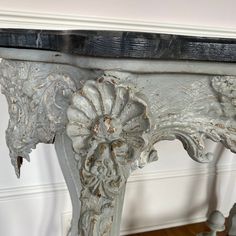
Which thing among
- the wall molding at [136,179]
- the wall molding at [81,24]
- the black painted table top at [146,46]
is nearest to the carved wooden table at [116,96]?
the black painted table top at [146,46]

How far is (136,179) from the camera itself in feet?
3.80

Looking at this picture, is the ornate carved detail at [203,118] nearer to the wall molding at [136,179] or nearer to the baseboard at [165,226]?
the wall molding at [136,179]

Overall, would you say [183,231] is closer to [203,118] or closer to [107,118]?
[203,118]

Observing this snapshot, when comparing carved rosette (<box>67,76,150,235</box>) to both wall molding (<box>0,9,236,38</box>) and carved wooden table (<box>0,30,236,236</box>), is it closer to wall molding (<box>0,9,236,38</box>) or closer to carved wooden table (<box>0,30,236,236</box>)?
carved wooden table (<box>0,30,236,236</box>)

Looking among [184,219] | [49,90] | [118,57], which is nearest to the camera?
[118,57]

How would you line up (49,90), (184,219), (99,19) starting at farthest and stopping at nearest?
(184,219), (99,19), (49,90)

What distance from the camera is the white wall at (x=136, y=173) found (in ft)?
3.09

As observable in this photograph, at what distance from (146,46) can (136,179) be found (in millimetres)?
849

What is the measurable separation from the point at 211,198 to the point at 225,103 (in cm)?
95

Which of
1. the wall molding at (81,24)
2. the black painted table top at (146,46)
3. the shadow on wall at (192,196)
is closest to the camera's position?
the black painted table top at (146,46)

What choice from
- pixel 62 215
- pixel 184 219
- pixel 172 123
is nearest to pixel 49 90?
pixel 172 123

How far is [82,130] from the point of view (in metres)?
0.37

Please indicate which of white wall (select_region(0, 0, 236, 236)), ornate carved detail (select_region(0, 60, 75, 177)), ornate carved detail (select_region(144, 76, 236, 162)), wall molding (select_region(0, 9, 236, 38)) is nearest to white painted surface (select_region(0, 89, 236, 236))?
white wall (select_region(0, 0, 236, 236))

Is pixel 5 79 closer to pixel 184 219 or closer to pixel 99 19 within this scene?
pixel 99 19
